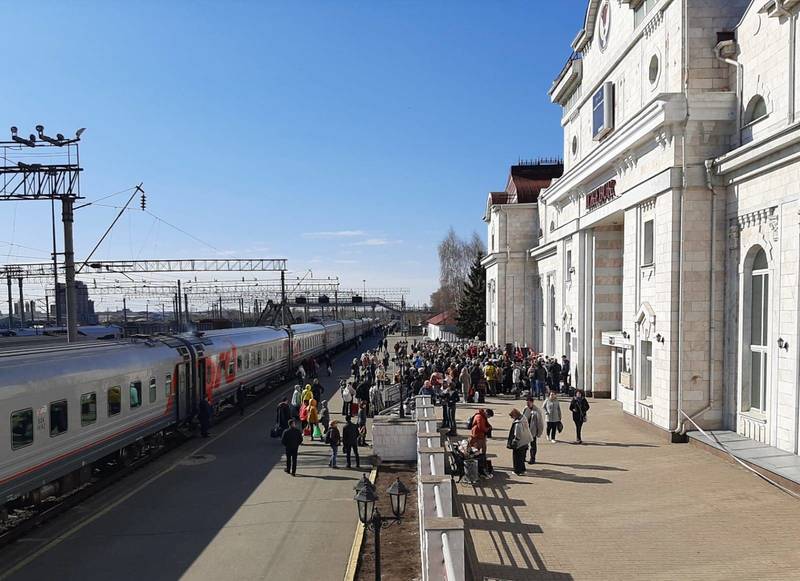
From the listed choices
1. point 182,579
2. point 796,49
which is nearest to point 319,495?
point 182,579

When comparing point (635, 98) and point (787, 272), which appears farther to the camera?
point (635, 98)


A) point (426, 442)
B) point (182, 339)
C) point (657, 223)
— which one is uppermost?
point (657, 223)

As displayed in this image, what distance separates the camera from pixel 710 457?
13.2 m

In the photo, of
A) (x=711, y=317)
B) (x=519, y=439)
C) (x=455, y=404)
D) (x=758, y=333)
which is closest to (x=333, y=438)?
(x=519, y=439)

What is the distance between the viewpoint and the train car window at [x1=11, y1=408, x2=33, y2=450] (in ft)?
32.5

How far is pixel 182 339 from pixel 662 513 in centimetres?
1460

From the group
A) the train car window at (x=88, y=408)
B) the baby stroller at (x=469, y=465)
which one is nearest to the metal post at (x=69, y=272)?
the train car window at (x=88, y=408)

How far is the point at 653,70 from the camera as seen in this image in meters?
16.5

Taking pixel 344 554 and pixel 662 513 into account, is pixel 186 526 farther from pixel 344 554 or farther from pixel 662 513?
pixel 662 513

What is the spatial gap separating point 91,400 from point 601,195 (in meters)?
16.0

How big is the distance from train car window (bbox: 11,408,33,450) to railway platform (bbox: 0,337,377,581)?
158cm

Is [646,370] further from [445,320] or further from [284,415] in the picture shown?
[445,320]

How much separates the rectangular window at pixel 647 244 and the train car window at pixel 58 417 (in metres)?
14.1

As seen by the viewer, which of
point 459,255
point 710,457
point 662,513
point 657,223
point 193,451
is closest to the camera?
point 662,513
